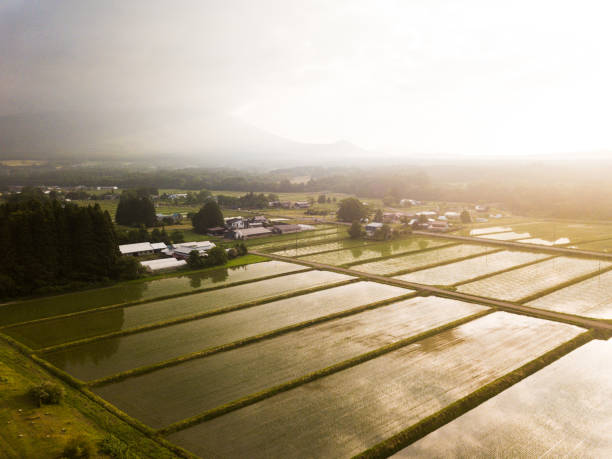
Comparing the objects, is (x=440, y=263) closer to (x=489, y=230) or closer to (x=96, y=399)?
(x=489, y=230)

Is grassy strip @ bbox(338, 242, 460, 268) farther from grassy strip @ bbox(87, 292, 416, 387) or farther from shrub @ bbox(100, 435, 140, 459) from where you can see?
shrub @ bbox(100, 435, 140, 459)

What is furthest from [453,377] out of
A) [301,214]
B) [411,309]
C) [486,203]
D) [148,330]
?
[486,203]

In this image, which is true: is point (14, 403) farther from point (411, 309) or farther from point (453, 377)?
point (411, 309)

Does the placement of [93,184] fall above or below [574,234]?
above

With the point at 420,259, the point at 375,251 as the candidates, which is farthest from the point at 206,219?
the point at 420,259

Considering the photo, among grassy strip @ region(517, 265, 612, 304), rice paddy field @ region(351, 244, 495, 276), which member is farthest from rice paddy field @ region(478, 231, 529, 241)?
grassy strip @ region(517, 265, 612, 304)

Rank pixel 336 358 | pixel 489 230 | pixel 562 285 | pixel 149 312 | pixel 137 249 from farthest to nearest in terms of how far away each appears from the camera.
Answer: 1. pixel 489 230
2. pixel 137 249
3. pixel 562 285
4. pixel 149 312
5. pixel 336 358
